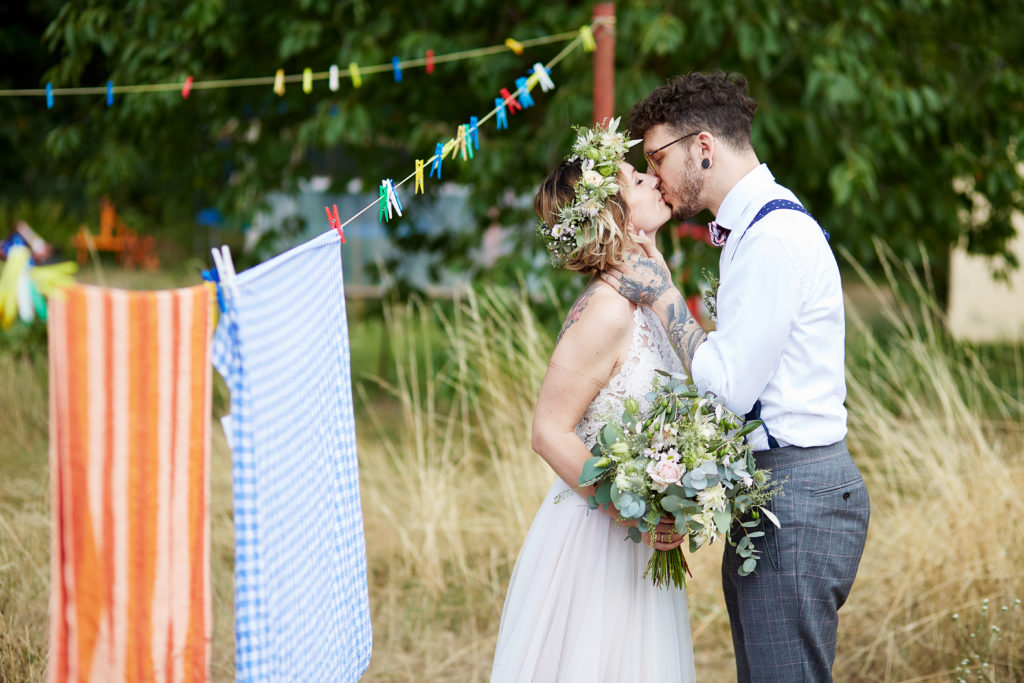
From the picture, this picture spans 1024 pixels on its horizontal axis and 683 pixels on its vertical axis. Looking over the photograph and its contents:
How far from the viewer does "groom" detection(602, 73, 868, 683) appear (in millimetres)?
2041

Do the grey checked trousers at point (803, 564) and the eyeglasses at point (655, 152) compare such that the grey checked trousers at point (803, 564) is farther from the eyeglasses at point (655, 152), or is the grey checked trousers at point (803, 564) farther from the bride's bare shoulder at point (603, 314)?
the eyeglasses at point (655, 152)

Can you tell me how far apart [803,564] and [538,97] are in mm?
4694

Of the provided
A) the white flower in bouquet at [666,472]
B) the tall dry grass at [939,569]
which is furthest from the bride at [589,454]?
the tall dry grass at [939,569]

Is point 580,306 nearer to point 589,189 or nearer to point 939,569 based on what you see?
point 589,189

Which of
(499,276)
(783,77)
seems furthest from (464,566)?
(783,77)

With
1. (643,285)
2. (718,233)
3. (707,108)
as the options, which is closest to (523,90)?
(707,108)

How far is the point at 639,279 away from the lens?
2238 mm

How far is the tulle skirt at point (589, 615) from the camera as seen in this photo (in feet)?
7.62

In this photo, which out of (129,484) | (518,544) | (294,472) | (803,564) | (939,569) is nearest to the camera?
(129,484)

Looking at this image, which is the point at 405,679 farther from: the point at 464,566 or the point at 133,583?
the point at 133,583

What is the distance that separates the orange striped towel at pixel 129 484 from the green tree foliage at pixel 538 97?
12.7 feet

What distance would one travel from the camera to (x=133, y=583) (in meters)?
1.57

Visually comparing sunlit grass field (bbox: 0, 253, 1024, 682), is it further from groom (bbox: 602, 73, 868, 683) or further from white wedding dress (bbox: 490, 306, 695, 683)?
white wedding dress (bbox: 490, 306, 695, 683)

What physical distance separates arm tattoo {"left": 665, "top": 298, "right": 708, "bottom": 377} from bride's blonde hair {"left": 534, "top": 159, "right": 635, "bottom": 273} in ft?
0.64
